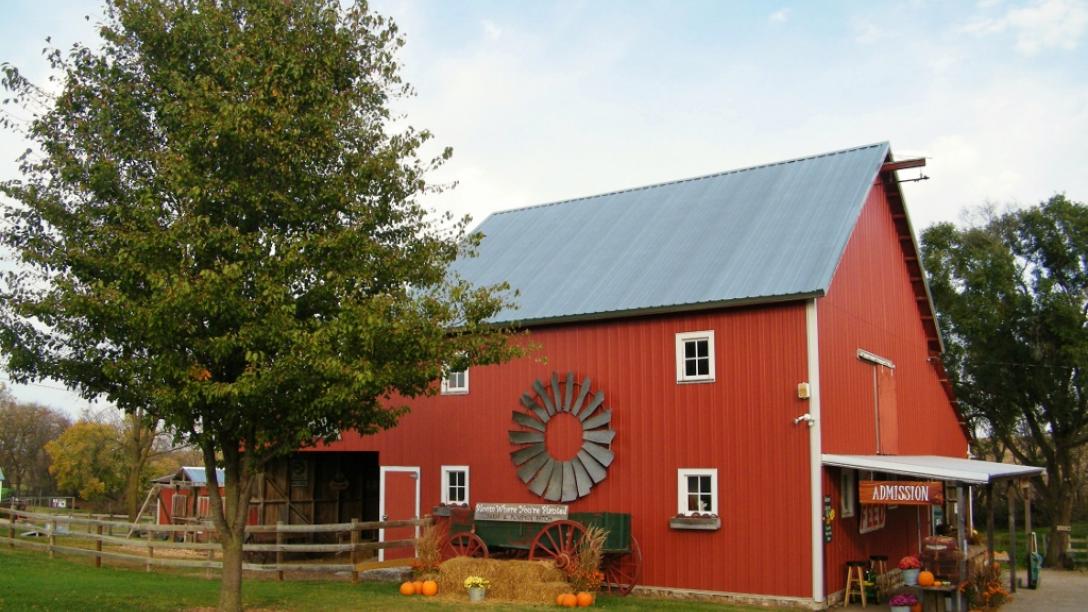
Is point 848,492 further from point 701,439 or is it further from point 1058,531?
point 1058,531

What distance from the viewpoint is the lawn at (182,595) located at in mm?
13297

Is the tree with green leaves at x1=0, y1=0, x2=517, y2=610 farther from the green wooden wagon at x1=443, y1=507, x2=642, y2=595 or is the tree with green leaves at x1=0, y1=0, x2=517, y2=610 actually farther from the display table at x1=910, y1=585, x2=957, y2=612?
the display table at x1=910, y1=585, x2=957, y2=612

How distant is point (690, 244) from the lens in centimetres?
1923

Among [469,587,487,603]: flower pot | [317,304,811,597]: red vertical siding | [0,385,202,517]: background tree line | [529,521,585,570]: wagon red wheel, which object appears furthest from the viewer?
[0,385,202,517]: background tree line

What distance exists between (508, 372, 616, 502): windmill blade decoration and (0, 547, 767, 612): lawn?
2550 mm

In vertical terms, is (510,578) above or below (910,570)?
below

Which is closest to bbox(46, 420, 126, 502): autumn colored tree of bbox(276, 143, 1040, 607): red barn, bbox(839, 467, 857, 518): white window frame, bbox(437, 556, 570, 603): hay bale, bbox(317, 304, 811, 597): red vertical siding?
bbox(276, 143, 1040, 607): red barn

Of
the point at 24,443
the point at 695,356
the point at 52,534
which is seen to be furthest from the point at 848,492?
the point at 24,443

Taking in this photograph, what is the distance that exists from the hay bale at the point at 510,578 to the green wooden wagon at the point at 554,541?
374mm

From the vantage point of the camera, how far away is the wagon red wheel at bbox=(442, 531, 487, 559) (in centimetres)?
1755

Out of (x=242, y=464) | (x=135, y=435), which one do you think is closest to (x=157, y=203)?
(x=242, y=464)

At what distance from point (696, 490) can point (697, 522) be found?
2.22 ft

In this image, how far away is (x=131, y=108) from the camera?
11633mm

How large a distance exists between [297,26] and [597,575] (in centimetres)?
947
